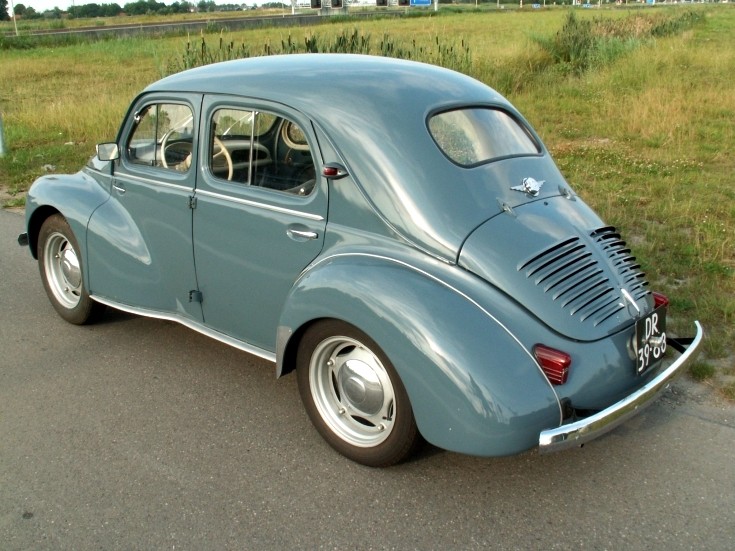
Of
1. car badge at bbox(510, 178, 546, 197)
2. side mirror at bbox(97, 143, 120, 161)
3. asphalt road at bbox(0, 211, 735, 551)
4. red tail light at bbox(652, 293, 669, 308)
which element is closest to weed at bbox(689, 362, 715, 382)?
asphalt road at bbox(0, 211, 735, 551)

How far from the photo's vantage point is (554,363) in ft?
9.77

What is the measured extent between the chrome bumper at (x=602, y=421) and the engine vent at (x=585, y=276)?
1.13 ft

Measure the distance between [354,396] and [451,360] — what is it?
66 cm

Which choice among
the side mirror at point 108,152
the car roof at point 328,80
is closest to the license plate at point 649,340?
the car roof at point 328,80

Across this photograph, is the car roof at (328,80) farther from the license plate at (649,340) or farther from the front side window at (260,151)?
the license plate at (649,340)

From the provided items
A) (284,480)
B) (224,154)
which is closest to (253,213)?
(224,154)

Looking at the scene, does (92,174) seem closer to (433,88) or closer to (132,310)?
(132,310)

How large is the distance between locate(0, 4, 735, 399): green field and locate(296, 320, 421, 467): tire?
192cm

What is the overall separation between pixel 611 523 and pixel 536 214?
1388 mm

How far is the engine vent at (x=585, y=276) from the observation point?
10.6 feet

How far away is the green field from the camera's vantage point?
559 centimetres

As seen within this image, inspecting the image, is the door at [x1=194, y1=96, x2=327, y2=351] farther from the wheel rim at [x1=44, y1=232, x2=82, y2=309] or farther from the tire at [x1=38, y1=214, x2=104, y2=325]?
the wheel rim at [x1=44, y1=232, x2=82, y2=309]

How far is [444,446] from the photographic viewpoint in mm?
3004

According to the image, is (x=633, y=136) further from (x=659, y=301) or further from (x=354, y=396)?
(x=354, y=396)
